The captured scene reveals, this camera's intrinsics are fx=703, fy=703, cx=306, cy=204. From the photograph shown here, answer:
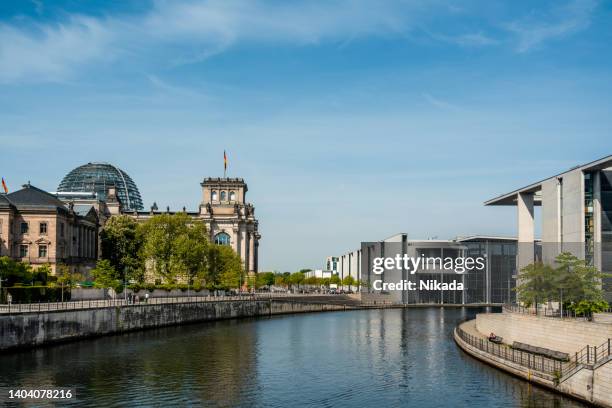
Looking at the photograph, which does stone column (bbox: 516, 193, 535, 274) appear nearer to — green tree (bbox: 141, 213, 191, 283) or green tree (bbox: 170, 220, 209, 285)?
green tree (bbox: 170, 220, 209, 285)

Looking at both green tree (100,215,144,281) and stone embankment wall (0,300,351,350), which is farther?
green tree (100,215,144,281)

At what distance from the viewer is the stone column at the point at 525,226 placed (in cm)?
11012

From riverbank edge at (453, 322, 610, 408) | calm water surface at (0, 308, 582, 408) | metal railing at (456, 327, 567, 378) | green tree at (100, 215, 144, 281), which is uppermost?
green tree at (100, 215, 144, 281)

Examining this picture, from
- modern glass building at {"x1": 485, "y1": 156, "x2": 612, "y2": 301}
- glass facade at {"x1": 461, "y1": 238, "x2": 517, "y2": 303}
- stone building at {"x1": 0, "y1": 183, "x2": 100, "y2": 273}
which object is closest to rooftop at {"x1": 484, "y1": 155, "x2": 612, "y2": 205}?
modern glass building at {"x1": 485, "y1": 156, "x2": 612, "y2": 301}

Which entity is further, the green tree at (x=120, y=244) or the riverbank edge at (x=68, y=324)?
the green tree at (x=120, y=244)

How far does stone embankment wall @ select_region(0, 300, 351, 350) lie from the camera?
69938 mm

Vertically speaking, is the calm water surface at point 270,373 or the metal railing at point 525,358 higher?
the metal railing at point 525,358

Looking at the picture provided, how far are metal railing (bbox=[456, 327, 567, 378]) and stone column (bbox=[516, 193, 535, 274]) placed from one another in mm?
40262

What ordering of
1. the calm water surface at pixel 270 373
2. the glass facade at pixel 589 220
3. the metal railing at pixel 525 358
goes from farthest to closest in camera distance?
the glass facade at pixel 589 220 < the metal railing at pixel 525 358 < the calm water surface at pixel 270 373

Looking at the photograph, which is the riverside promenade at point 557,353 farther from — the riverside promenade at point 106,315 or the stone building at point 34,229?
the stone building at point 34,229

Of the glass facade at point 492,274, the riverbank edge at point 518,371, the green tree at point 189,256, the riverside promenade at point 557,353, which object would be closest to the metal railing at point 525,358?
the riverside promenade at point 557,353

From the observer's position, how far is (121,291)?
119500mm

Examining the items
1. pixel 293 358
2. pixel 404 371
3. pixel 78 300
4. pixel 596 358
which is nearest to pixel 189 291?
pixel 78 300

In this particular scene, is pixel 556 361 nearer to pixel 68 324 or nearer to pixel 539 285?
pixel 539 285
